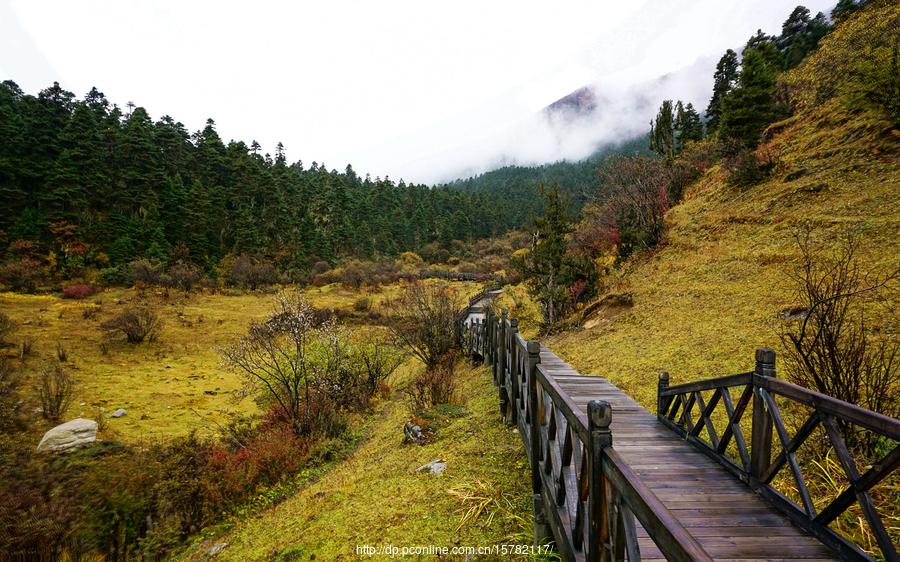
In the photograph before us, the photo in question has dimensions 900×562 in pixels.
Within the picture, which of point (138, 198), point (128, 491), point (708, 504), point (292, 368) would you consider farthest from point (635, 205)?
point (138, 198)

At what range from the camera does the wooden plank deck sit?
9.69ft

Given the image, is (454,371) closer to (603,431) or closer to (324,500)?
(324,500)

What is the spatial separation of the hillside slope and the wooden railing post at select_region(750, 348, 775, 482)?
426 centimetres

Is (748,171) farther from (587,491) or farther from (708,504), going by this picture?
(587,491)

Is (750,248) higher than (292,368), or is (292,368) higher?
(750,248)

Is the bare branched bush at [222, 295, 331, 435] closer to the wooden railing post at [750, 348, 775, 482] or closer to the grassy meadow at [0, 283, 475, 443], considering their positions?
the grassy meadow at [0, 283, 475, 443]

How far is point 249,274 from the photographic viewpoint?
1566 inches

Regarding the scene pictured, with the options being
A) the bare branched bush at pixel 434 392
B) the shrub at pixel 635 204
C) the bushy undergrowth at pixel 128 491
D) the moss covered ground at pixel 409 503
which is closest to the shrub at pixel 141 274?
the bushy undergrowth at pixel 128 491

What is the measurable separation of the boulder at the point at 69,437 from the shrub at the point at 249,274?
29.9 m

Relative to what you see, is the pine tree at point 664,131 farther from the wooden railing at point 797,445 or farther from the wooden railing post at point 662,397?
the wooden railing at point 797,445

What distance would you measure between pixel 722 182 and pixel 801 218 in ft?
31.7

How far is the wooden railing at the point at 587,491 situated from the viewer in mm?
1714

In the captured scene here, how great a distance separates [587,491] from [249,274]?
43124 mm

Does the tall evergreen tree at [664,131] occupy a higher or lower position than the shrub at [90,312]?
higher
